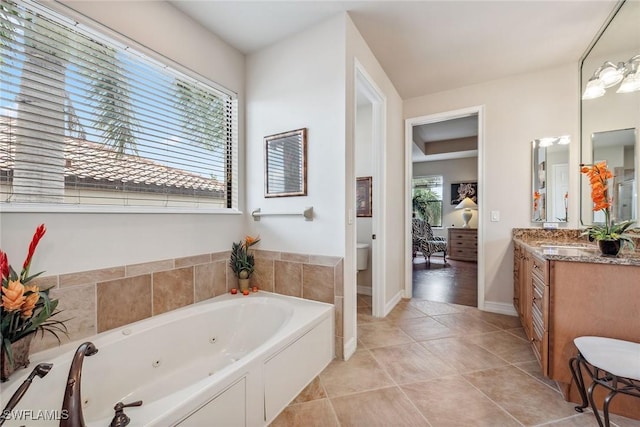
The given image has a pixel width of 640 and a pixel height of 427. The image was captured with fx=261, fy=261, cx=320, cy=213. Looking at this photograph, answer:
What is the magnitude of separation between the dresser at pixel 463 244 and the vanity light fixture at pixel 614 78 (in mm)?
3887

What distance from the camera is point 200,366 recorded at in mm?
1762

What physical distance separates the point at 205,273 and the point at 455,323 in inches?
95.0

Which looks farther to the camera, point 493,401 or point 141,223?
point 141,223

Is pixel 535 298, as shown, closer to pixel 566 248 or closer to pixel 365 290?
pixel 566 248

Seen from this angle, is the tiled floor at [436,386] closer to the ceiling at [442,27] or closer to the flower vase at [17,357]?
the flower vase at [17,357]

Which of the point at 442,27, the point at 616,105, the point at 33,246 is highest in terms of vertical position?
the point at 442,27

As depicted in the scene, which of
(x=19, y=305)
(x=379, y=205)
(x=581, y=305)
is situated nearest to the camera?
(x=19, y=305)

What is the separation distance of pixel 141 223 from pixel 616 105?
373cm

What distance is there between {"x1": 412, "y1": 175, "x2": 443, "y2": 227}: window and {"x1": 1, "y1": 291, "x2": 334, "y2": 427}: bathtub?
5.79 m

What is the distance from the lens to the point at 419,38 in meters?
2.24

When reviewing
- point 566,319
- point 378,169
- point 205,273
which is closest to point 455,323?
point 566,319

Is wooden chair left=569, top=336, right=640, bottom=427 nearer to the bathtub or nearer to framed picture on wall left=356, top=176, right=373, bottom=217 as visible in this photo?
the bathtub

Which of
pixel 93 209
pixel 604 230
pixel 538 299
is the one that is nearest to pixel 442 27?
pixel 604 230

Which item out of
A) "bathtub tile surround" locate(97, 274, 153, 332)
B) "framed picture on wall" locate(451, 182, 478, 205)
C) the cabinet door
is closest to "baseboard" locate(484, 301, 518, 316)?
the cabinet door
